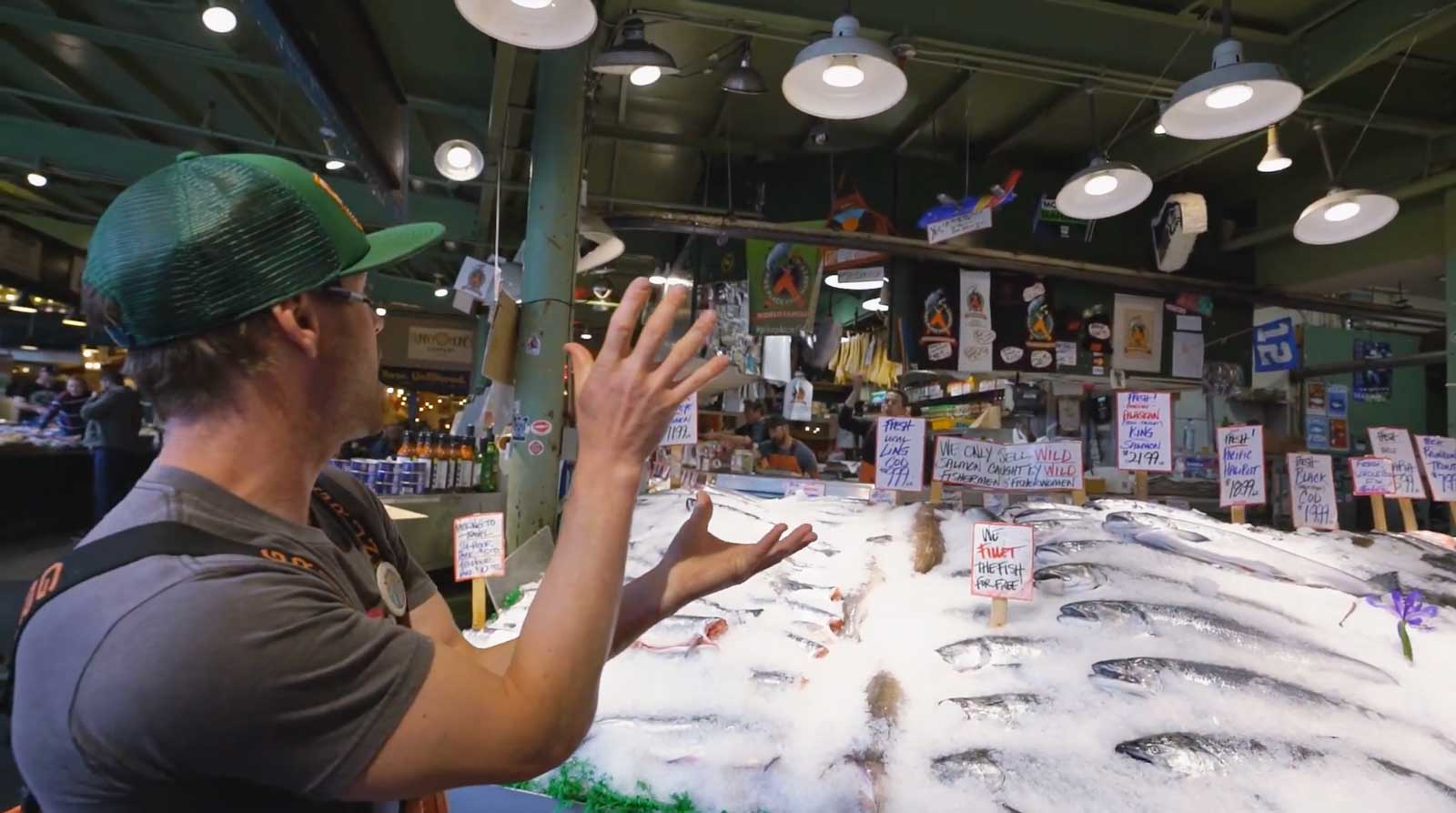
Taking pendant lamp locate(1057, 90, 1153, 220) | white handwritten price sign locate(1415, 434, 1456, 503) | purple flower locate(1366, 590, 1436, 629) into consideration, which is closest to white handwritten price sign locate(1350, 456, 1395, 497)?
white handwritten price sign locate(1415, 434, 1456, 503)

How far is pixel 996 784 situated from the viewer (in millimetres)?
1815

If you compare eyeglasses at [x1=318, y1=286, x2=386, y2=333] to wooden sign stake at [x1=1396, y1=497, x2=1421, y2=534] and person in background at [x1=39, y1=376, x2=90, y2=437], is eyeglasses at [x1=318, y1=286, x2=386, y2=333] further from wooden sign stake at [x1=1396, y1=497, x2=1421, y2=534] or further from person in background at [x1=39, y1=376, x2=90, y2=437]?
person in background at [x1=39, y1=376, x2=90, y2=437]

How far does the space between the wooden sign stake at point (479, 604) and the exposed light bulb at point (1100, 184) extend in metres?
4.64

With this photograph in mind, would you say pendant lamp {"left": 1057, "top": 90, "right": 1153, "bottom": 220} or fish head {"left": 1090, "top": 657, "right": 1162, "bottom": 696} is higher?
pendant lamp {"left": 1057, "top": 90, "right": 1153, "bottom": 220}

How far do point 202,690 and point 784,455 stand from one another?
22.0ft

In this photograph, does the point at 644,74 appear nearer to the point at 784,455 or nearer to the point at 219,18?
the point at 219,18

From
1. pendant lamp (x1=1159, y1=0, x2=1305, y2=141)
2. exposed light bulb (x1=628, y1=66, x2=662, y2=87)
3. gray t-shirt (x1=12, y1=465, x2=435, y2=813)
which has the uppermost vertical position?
exposed light bulb (x1=628, y1=66, x2=662, y2=87)

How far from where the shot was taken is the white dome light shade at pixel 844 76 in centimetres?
364

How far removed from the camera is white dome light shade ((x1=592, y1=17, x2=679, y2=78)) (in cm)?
436

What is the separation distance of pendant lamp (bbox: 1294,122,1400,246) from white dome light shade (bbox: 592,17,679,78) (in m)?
4.34

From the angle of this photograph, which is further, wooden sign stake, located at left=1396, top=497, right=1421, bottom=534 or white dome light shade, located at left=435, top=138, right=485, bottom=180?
white dome light shade, located at left=435, top=138, right=485, bottom=180

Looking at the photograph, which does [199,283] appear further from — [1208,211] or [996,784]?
[1208,211]

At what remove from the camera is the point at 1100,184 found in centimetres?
533

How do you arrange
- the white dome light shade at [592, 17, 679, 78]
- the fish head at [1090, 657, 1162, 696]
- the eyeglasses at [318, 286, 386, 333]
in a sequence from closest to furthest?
the eyeglasses at [318, 286, 386, 333]
the fish head at [1090, 657, 1162, 696]
the white dome light shade at [592, 17, 679, 78]
